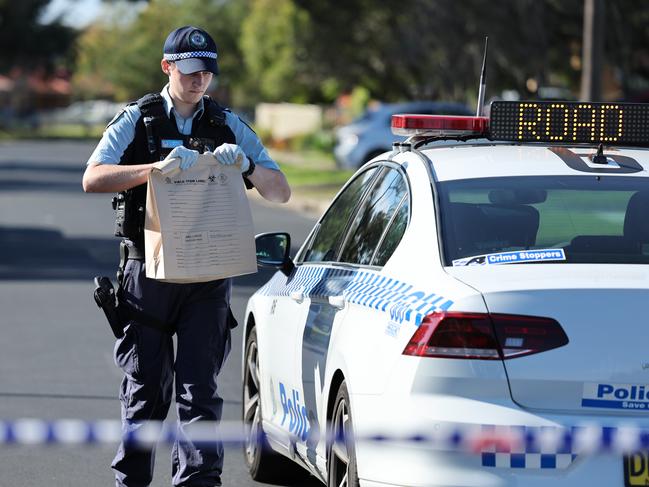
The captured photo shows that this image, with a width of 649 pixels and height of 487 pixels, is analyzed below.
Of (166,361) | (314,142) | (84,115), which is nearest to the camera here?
(166,361)

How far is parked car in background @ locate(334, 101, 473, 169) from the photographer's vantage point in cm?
3294

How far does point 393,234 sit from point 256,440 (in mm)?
1853

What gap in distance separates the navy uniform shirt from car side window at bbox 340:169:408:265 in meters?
0.39

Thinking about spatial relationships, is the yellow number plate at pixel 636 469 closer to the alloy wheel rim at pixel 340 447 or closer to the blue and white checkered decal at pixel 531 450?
the blue and white checkered decal at pixel 531 450

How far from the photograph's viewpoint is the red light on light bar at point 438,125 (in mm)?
5742

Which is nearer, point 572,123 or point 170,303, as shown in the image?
point 170,303

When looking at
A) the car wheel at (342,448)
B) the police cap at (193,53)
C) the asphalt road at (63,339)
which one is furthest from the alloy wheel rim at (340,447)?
the asphalt road at (63,339)

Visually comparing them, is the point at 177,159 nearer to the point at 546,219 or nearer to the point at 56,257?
the point at 546,219

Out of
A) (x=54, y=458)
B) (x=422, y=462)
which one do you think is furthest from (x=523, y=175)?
(x=54, y=458)

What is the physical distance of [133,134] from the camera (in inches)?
228

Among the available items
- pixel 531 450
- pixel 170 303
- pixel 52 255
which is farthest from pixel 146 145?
pixel 52 255

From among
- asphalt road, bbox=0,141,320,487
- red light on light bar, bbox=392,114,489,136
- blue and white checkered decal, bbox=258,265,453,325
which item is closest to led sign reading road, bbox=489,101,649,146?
red light on light bar, bbox=392,114,489,136

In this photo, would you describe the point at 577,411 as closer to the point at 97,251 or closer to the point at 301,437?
the point at 301,437

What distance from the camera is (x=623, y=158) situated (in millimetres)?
5613
